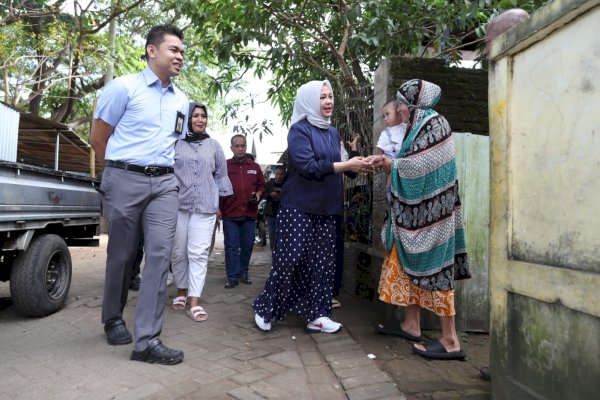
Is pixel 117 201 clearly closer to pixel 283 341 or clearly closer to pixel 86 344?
pixel 86 344

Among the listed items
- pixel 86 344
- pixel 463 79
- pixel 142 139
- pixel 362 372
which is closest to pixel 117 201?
pixel 142 139

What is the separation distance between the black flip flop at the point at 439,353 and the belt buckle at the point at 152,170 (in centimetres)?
207

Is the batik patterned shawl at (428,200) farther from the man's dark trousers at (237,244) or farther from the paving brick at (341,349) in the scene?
the man's dark trousers at (237,244)

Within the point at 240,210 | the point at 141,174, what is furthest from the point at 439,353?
the point at 240,210

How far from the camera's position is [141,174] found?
3.07 meters

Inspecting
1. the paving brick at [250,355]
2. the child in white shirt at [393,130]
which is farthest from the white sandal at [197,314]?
the child in white shirt at [393,130]

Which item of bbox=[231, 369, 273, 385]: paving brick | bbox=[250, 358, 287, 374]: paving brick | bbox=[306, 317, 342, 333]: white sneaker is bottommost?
bbox=[231, 369, 273, 385]: paving brick

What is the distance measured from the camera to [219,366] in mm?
2852

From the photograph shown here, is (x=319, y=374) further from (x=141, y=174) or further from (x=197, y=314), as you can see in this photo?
(x=141, y=174)

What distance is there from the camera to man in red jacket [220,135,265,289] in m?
5.60

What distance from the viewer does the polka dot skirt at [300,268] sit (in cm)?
346

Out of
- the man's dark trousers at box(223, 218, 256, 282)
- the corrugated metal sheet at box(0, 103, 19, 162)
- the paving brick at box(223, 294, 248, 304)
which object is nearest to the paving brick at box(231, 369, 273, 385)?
the paving brick at box(223, 294, 248, 304)

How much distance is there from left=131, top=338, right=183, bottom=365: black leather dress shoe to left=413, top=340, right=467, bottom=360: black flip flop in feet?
5.02

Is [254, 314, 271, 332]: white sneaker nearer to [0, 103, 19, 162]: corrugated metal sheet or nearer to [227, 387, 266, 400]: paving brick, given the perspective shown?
[227, 387, 266, 400]: paving brick
